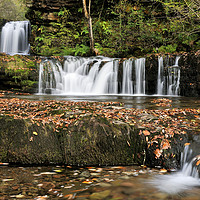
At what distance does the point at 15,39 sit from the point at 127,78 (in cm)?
1240

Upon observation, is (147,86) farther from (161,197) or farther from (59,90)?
(161,197)

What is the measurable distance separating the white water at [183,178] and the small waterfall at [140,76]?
840 centimetres

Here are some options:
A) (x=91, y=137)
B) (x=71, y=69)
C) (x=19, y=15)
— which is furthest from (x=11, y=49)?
(x=19, y=15)

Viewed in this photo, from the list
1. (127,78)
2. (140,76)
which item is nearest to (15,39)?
(127,78)

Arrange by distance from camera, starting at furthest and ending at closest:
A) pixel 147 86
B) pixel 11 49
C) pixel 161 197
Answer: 1. pixel 11 49
2. pixel 147 86
3. pixel 161 197

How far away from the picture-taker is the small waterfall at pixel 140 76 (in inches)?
472

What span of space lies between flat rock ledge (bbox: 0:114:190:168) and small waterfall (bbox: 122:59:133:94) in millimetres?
8191

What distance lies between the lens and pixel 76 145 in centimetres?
406

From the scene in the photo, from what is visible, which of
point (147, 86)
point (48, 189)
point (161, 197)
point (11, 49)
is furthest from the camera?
point (11, 49)

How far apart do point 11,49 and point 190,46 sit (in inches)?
589

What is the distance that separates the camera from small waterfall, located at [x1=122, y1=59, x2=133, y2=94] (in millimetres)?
12201

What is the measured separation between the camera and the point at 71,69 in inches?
532

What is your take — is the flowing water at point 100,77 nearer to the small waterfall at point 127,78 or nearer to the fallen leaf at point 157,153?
the small waterfall at point 127,78

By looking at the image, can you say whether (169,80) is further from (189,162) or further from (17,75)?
(17,75)
